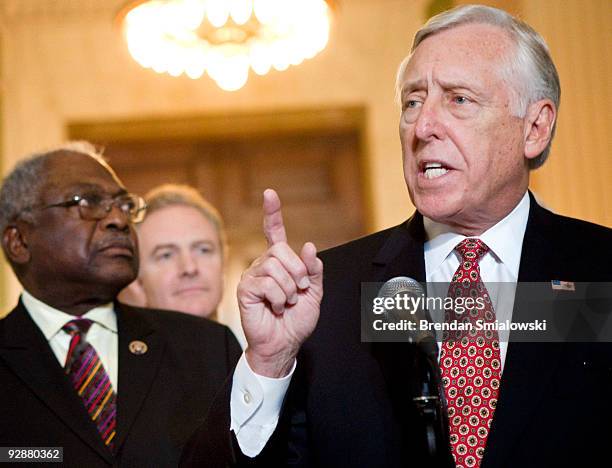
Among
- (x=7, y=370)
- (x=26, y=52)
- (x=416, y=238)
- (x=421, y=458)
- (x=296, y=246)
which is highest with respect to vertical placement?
(x=26, y=52)

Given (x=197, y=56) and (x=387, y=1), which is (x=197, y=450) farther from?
(x=387, y=1)

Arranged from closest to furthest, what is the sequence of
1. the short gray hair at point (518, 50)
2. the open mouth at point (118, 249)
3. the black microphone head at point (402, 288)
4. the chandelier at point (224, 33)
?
the black microphone head at point (402, 288) → the short gray hair at point (518, 50) → the open mouth at point (118, 249) → the chandelier at point (224, 33)

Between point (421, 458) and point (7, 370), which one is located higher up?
point (7, 370)

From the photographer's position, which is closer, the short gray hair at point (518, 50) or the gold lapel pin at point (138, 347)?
the short gray hair at point (518, 50)

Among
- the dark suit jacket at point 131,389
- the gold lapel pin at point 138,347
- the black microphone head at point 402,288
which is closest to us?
the black microphone head at point 402,288

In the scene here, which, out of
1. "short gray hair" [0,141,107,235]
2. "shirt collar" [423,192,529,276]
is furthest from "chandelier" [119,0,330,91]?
"shirt collar" [423,192,529,276]

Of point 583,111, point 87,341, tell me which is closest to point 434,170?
point 87,341

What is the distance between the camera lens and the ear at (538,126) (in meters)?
2.10

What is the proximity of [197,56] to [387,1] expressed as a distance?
64.7 inches

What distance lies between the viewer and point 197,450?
6.11 ft

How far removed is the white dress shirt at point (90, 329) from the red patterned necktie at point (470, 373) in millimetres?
1165

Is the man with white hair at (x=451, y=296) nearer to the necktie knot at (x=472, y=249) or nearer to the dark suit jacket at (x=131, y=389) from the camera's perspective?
the necktie knot at (x=472, y=249)

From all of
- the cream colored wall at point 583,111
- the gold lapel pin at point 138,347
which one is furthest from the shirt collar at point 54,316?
the cream colored wall at point 583,111

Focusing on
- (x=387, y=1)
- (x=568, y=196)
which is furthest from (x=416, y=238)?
(x=387, y=1)
